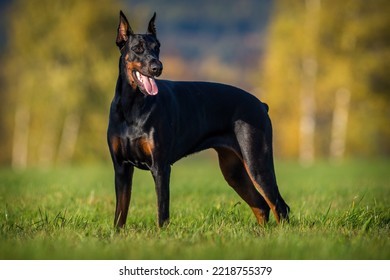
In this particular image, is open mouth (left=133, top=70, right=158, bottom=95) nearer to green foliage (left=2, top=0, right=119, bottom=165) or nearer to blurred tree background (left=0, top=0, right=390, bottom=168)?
blurred tree background (left=0, top=0, right=390, bottom=168)

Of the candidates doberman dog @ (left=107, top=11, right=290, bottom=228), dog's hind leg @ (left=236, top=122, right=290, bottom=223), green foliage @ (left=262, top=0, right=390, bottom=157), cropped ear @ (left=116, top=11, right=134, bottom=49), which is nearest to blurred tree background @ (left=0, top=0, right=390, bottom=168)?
→ green foliage @ (left=262, top=0, right=390, bottom=157)

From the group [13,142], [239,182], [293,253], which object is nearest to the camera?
[293,253]

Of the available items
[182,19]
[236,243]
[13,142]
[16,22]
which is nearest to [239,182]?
[236,243]

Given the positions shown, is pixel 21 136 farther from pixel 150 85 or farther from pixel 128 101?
pixel 150 85

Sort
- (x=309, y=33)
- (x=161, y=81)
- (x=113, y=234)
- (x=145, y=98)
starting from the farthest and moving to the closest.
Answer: (x=309, y=33) < (x=161, y=81) < (x=145, y=98) < (x=113, y=234)

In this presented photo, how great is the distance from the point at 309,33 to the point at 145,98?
71.7 ft

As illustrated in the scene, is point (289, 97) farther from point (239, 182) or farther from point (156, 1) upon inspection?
point (156, 1)

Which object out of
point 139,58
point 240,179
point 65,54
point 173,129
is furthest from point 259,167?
point 65,54

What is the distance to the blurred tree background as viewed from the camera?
2670 centimetres

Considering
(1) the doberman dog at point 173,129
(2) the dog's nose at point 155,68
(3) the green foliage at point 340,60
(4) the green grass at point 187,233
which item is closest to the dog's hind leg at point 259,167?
(1) the doberman dog at point 173,129

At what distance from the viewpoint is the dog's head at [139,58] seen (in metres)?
5.68

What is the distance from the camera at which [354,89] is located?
27.1 meters

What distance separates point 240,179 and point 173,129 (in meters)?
1.19

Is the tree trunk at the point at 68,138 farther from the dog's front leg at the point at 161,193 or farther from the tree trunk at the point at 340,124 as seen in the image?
the dog's front leg at the point at 161,193
